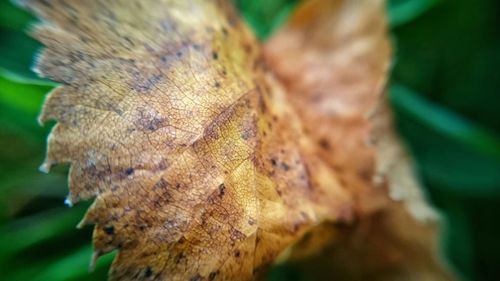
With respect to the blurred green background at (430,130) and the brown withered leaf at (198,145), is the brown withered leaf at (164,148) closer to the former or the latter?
the brown withered leaf at (198,145)

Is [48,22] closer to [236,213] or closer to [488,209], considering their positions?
[236,213]

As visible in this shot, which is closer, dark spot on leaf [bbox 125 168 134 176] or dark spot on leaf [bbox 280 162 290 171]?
dark spot on leaf [bbox 125 168 134 176]

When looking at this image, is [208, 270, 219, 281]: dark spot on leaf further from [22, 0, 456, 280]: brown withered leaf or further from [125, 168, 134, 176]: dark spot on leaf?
[125, 168, 134, 176]: dark spot on leaf

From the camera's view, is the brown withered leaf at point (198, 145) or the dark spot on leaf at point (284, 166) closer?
the brown withered leaf at point (198, 145)

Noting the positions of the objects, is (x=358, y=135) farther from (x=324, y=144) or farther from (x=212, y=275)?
(x=212, y=275)

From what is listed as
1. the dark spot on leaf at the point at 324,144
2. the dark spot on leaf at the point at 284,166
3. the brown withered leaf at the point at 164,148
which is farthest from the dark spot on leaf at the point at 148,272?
the dark spot on leaf at the point at 324,144

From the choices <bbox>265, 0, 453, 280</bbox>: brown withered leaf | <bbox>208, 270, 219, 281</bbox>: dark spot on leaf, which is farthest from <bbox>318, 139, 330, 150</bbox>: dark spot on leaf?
<bbox>208, 270, 219, 281</bbox>: dark spot on leaf
